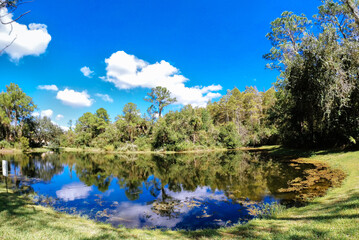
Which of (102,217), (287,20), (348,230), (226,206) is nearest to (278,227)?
(348,230)

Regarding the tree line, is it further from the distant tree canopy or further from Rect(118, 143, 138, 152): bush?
the distant tree canopy

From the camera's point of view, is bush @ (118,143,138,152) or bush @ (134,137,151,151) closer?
bush @ (134,137,151,151)

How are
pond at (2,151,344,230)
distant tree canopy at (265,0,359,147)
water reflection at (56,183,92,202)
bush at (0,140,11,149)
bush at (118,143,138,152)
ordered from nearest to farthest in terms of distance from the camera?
pond at (2,151,344,230), water reflection at (56,183,92,202), distant tree canopy at (265,0,359,147), bush at (0,140,11,149), bush at (118,143,138,152)

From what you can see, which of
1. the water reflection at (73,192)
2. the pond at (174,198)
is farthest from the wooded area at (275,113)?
the water reflection at (73,192)

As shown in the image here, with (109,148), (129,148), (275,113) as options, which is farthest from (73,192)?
(109,148)

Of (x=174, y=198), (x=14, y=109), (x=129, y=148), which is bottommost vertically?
(x=174, y=198)

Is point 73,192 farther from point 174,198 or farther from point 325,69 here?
point 325,69

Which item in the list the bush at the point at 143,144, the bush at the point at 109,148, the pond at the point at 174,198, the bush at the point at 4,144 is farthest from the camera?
the bush at the point at 109,148

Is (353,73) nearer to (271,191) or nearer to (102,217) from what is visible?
(271,191)

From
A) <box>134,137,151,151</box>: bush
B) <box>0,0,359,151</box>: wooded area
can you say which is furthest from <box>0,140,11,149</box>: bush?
<box>134,137,151,151</box>: bush

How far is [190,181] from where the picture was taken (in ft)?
51.7

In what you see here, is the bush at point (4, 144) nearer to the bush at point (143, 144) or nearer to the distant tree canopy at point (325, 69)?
the bush at point (143, 144)

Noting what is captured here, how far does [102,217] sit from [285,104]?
31.0m

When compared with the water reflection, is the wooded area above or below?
above
